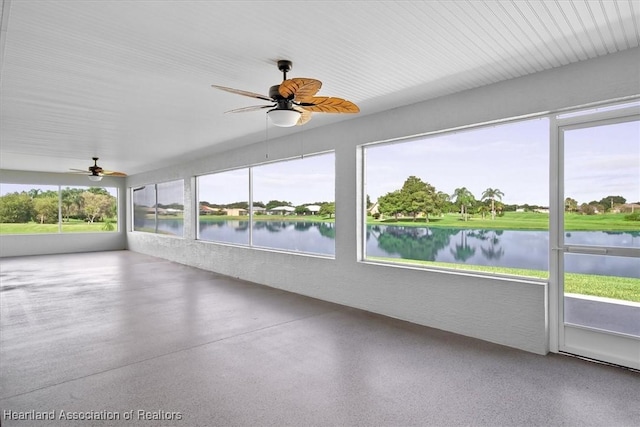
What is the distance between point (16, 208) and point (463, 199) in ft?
41.5

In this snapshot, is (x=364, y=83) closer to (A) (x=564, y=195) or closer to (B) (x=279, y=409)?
(A) (x=564, y=195)

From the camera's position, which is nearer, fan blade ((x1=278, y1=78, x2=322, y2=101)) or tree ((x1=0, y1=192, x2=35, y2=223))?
fan blade ((x1=278, y1=78, x2=322, y2=101))

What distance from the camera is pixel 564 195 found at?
331 centimetres

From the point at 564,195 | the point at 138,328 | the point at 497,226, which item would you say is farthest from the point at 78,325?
the point at 564,195

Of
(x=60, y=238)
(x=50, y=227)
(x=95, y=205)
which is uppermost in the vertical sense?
(x=95, y=205)

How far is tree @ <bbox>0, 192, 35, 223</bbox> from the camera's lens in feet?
34.3

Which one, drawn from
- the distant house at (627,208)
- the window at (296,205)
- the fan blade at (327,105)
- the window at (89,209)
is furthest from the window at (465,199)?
the window at (89,209)

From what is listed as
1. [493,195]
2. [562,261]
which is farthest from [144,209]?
[562,261]

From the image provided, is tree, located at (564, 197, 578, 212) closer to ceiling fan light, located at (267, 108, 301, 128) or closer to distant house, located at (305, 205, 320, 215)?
ceiling fan light, located at (267, 108, 301, 128)

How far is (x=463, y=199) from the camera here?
163 inches

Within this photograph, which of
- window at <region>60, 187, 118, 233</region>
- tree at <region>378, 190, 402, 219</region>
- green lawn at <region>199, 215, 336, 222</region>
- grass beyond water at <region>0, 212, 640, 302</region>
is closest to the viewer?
grass beyond water at <region>0, 212, 640, 302</region>

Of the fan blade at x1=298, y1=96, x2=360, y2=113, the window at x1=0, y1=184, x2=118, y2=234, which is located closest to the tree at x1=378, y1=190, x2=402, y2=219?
the fan blade at x1=298, y1=96, x2=360, y2=113

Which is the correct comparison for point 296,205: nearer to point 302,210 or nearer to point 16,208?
point 302,210

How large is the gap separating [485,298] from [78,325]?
15.0ft
